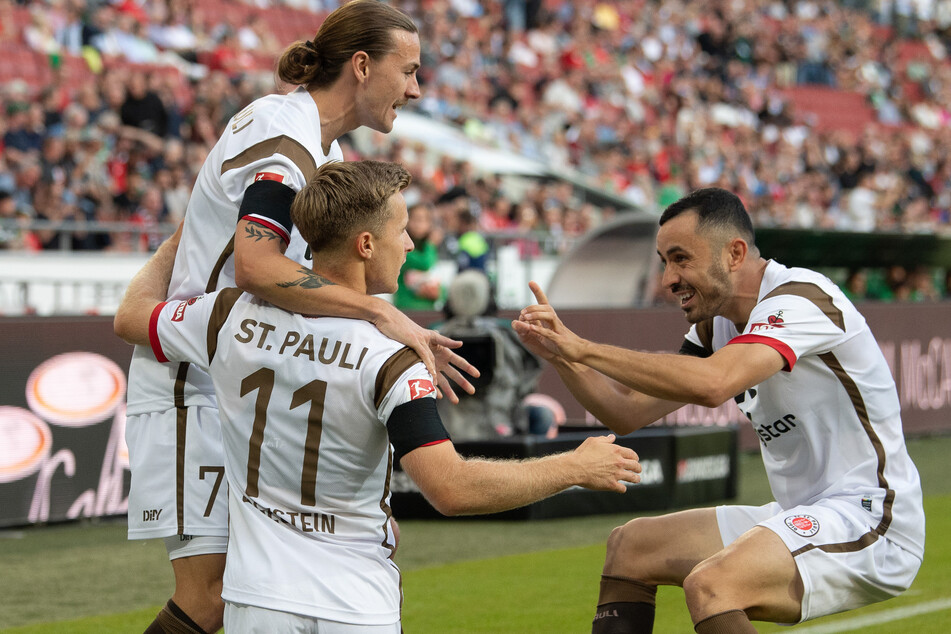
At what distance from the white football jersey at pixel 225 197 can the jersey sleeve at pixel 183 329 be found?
24 cm

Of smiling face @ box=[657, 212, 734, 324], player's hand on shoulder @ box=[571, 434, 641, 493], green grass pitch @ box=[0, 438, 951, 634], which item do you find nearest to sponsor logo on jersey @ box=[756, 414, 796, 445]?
smiling face @ box=[657, 212, 734, 324]

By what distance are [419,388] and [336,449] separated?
0.26m

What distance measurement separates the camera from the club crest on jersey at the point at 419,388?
278cm

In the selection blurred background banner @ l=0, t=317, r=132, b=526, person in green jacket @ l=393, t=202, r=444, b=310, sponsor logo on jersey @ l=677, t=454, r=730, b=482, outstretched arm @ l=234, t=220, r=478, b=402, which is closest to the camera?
outstretched arm @ l=234, t=220, r=478, b=402

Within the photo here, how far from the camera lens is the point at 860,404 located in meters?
3.90

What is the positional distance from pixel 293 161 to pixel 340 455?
3.09 feet

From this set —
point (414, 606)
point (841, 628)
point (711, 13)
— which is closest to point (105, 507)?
point (414, 606)

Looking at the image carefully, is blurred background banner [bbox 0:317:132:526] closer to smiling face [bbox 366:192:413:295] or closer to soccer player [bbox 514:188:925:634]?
soccer player [bbox 514:188:925:634]

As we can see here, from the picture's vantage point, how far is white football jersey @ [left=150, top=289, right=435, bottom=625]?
285 centimetres

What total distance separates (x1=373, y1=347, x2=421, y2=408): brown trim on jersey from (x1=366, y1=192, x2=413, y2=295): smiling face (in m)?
0.26

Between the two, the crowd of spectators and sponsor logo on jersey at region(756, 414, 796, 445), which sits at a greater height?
the crowd of spectators

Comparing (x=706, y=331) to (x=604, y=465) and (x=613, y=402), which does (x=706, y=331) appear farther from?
(x=604, y=465)

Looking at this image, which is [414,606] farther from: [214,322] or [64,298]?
[64,298]

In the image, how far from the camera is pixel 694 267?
398 cm
